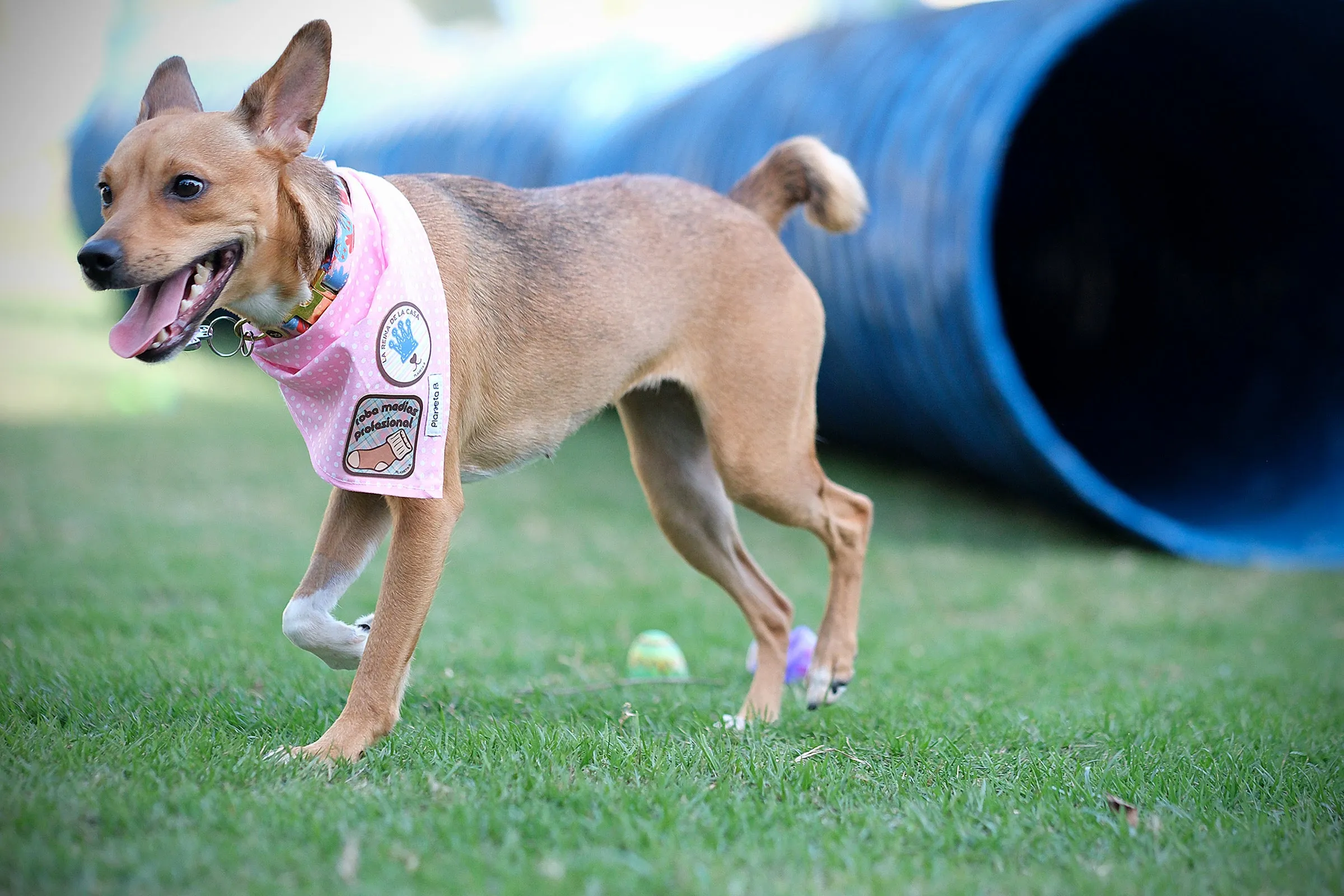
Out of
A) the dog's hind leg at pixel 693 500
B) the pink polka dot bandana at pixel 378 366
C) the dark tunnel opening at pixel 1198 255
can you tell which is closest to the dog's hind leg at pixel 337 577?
the pink polka dot bandana at pixel 378 366

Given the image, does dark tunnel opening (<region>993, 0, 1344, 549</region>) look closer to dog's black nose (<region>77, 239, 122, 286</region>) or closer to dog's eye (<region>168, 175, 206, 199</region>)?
dog's eye (<region>168, 175, 206, 199</region>)

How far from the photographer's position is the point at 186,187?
9.54 ft

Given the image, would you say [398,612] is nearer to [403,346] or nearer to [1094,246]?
[403,346]

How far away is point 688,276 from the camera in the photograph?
4004 millimetres

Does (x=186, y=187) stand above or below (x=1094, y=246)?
below

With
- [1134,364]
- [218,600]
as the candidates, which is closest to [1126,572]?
[1134,364]

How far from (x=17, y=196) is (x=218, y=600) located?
17.3 metres

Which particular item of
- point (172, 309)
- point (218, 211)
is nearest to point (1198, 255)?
point (218, 211)

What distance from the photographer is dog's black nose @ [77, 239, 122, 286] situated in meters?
2.75

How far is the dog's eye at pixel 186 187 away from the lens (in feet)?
9.53

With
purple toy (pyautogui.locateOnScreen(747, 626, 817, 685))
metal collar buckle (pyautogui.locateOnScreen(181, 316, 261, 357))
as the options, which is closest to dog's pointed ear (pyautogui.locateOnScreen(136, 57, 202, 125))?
metal collar buckle (pyautogui.locateOnScreen(181, 316, 261, 357))

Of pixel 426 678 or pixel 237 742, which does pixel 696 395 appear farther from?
pixel 237 742

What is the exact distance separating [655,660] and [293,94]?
253 cm

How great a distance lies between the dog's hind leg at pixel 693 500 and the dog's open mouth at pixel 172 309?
1679 millimetres
